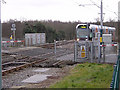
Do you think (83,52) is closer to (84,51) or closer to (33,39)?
(84,51)

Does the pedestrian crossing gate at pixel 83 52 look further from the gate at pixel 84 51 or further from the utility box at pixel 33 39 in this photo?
the utility box at pixel 33 39

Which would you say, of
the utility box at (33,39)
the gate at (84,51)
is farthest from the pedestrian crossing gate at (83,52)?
the utility box at (33,39)

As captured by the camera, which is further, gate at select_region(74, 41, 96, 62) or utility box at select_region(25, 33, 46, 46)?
utility box at select_region(25, 33, 46, 46)

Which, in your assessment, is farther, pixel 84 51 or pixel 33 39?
pixel 33 39

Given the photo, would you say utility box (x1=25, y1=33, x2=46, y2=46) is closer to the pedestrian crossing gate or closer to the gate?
the gate

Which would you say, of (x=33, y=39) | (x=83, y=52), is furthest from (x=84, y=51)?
(x=33, y=39)

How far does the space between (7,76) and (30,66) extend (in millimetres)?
3593

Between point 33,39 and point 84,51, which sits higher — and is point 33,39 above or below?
above

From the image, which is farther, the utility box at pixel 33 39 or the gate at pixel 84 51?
the utility box at pixel 33 39

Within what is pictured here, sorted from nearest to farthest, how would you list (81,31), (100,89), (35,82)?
(100,89), (35,82), (81,31)

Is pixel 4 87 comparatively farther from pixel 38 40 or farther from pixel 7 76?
pixel 38 40

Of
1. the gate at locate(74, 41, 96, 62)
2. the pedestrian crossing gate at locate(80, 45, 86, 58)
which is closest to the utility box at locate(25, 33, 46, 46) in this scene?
the gate at locate(74, 41, 96, 62)

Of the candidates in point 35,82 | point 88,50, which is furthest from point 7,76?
point 88,50

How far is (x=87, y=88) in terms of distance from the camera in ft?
23.8
